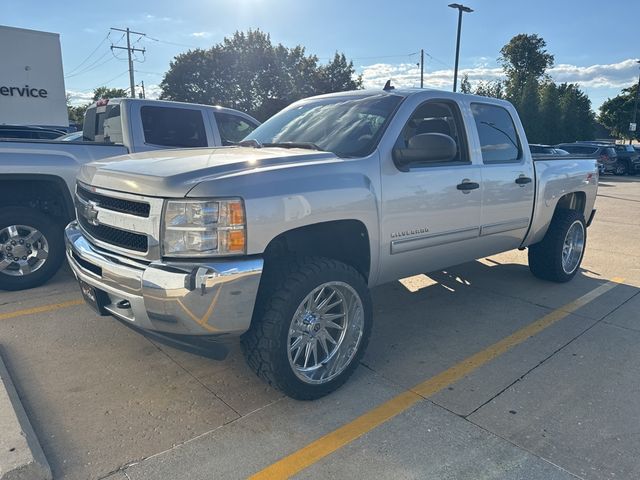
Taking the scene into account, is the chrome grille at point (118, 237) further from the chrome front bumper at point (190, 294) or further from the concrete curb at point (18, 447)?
the concrete curb at point (18, 447)

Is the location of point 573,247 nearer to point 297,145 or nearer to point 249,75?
point 297,145

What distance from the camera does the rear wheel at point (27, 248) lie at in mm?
4902

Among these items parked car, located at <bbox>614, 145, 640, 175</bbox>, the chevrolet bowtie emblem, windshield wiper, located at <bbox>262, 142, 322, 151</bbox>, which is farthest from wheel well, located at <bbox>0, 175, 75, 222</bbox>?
parked car, located at <bbox>614, 145, 640, 175</bbox>

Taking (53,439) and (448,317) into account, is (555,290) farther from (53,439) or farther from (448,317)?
(53,439)

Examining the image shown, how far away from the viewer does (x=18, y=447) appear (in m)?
2.46

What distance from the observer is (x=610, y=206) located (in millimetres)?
13180

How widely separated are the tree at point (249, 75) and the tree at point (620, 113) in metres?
40.2

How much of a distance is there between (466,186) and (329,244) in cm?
133

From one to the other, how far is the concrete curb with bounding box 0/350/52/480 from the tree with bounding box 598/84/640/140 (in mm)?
74729

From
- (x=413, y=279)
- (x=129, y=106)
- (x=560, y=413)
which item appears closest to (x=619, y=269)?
(x=413, y=279)

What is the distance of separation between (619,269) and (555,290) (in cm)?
155

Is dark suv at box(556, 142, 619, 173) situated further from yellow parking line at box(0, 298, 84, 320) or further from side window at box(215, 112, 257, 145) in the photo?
yellow parking line at box(0, 298, 84, 320)

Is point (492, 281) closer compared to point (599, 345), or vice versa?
point (599, 345)

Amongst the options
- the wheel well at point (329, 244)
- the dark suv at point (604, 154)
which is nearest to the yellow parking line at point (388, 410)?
the wheel well at point (329, 244)
